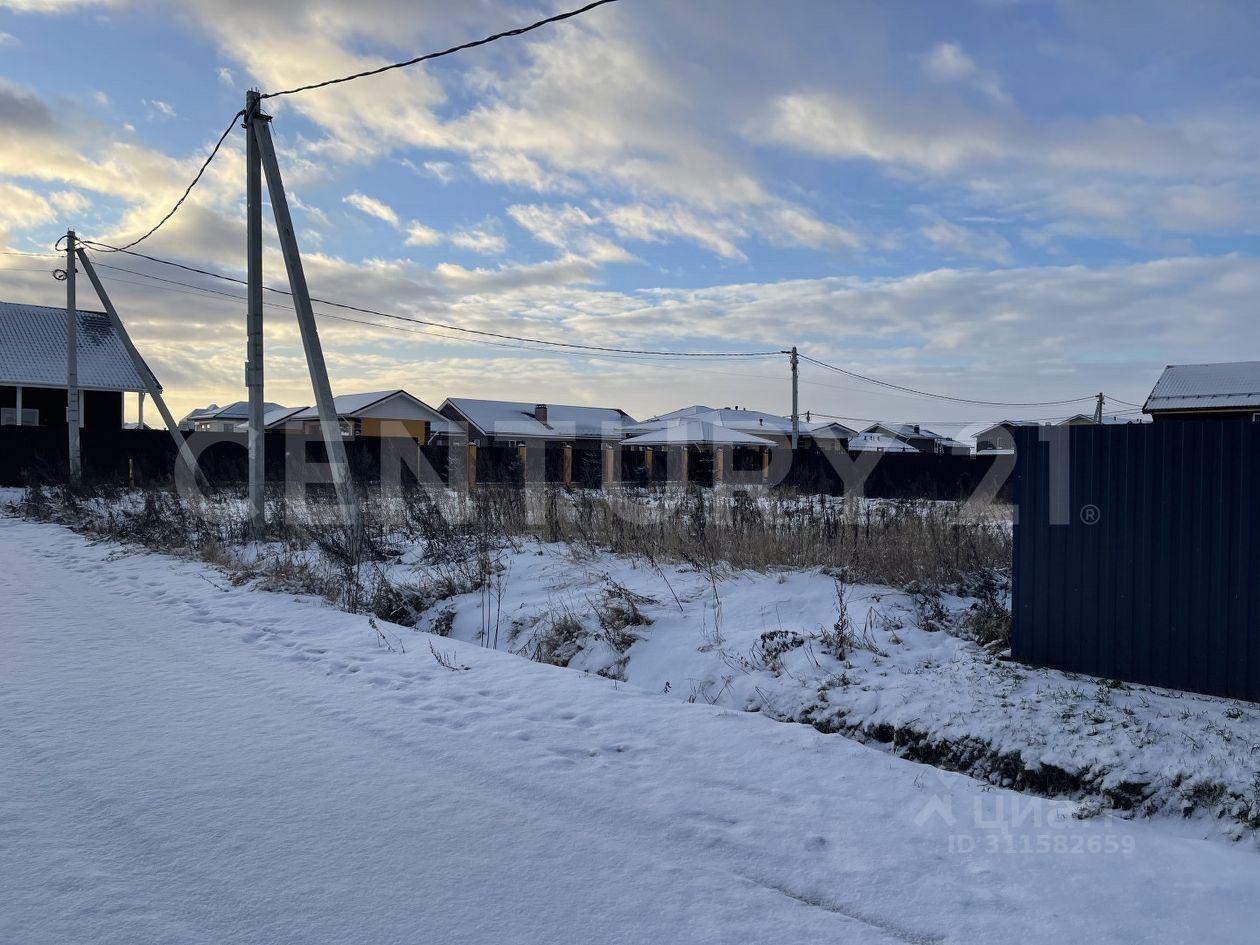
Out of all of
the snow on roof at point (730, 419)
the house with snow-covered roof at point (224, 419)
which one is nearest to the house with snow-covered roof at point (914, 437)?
the snow on roof at point (730, 419)

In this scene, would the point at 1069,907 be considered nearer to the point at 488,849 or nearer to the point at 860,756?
the point at 860,756

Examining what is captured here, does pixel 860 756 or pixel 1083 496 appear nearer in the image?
pixel 860 756

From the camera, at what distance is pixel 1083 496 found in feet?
16.7

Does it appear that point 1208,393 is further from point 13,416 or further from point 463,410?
point 13,416

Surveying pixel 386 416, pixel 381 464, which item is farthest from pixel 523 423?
pixel 381 464

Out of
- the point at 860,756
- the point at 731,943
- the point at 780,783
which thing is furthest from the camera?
the point at 860,756

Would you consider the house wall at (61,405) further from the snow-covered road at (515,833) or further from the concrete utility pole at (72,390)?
the snow-covered road at (515,833)

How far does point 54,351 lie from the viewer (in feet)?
102

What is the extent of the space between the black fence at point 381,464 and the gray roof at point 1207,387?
6285mm

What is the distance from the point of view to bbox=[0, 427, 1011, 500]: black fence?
22.9m

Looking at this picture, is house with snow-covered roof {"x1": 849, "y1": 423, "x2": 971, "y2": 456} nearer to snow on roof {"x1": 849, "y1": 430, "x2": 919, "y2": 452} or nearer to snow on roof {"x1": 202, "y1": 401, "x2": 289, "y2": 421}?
snow on roof {"x1": 849, "y1": 430, "x2": 919, "y2": 452}

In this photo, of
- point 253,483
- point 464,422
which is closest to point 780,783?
point 253,483

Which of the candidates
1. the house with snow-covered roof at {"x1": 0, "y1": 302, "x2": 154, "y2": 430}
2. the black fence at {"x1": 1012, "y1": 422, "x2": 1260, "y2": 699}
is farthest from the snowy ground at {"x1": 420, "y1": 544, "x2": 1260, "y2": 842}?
the house with snow-covered roof at {"x1": 0, "y1": 302, "x2": 154, "y2": 430}

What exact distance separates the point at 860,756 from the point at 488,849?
195cm
